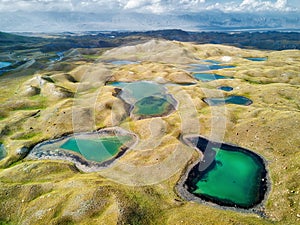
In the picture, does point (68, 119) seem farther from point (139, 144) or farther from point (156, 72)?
point (156, 72)

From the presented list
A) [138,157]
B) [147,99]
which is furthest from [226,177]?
[147,99]

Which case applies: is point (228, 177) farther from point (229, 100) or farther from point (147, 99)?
point (147, 99)

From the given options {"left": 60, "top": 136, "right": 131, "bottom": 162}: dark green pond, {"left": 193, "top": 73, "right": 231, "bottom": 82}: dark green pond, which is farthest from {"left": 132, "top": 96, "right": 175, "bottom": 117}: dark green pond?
{"left": 193, "top": 73, "right": 231, "bottom": 82}: dark green pond

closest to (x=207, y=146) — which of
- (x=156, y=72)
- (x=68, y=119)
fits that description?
(x=68, y=119)

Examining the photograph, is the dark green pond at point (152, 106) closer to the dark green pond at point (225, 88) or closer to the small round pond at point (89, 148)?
the small round pond at point (89, 148)

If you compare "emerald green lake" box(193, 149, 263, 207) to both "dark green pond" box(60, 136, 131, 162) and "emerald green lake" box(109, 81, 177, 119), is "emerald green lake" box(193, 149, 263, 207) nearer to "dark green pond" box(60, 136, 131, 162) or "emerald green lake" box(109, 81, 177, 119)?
"dark green pond" box(60, 136, 131, 162)
